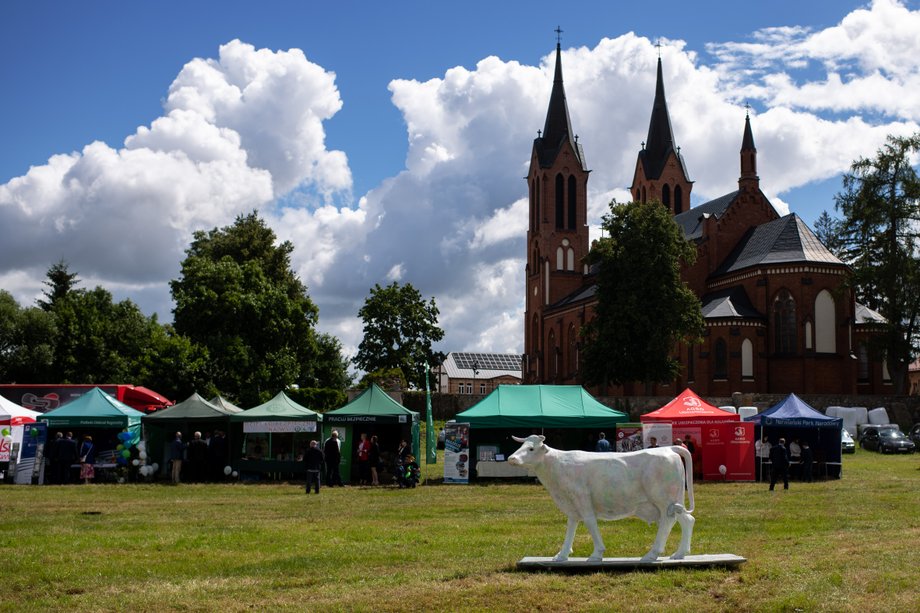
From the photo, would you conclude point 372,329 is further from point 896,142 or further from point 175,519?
→ point 175,519

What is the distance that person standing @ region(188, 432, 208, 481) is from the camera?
31016 millimetres

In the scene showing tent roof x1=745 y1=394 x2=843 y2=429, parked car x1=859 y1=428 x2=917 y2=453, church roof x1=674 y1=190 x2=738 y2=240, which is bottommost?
parked car x1=859 y1=428 x2=917 y2=453

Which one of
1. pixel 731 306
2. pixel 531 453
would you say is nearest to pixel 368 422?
pixel 531 453

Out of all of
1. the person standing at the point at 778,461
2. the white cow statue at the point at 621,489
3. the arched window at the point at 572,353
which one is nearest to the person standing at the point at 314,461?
the person standing at the point at 778,461

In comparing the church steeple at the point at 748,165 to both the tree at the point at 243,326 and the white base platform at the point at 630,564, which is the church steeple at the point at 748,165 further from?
the white base platform at the point at 630,564

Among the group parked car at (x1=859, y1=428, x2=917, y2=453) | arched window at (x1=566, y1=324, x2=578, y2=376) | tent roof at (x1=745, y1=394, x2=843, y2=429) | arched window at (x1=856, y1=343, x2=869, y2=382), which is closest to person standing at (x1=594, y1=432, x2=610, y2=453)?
tent roof at (x1=745, y1=394, x2=843, y2=429)

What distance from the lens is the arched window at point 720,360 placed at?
63.6 meters

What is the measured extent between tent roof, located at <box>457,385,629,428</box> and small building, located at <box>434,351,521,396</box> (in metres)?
100

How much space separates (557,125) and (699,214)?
15510mm

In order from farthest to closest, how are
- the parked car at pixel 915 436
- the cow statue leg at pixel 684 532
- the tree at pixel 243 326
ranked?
the tree at pixel 243 326
the parked car at pixel 915 436
the cow statue leg at pixel 684 532

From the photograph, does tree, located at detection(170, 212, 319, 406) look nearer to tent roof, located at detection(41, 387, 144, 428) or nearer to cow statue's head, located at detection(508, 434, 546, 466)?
tent roof, located at detection(41, 387, 144, 428)

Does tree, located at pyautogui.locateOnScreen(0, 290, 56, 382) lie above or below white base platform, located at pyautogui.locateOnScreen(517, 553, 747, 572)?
above

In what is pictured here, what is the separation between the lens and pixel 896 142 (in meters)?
61.7

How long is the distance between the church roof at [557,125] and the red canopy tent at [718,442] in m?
59.0
